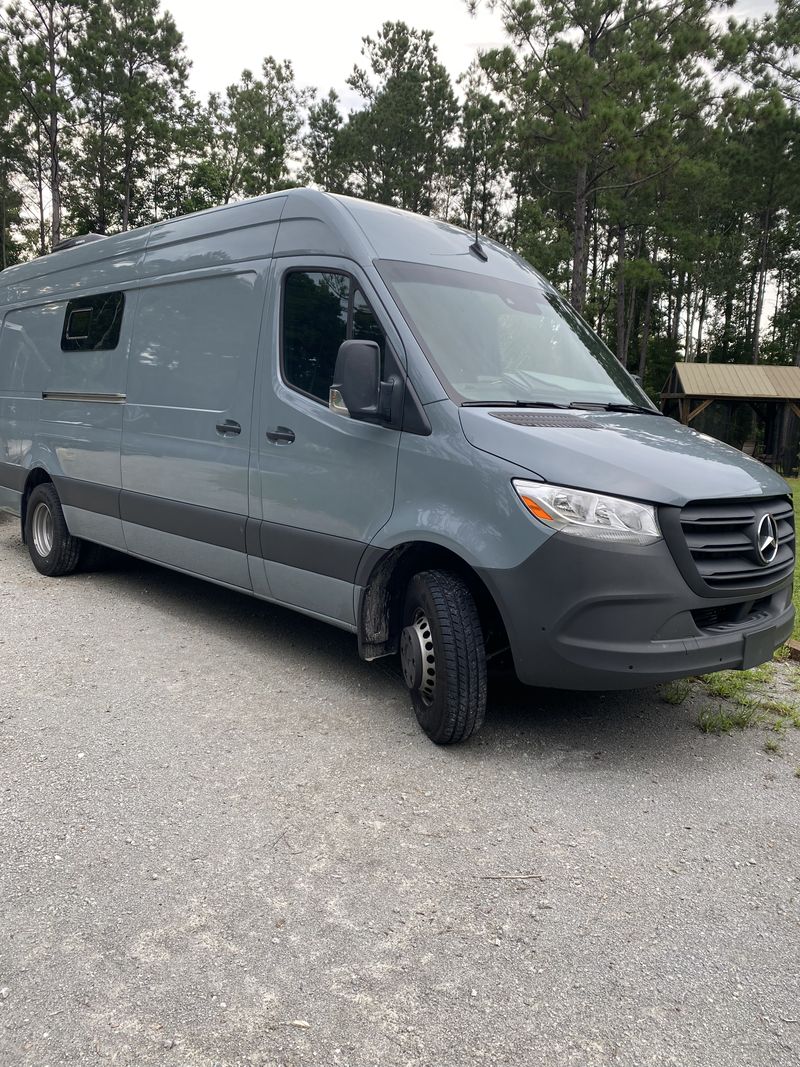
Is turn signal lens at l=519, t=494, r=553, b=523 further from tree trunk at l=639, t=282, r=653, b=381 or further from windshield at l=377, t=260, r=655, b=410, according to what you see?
tree trunk at l=639, t=282, r=653, b=381

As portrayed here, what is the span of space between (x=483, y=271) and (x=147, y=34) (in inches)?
1236

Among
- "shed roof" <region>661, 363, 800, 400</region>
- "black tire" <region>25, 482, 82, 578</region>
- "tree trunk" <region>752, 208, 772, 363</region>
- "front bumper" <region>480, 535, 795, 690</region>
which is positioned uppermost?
"tree trunk" <region>752, 208, 772, 363</region>

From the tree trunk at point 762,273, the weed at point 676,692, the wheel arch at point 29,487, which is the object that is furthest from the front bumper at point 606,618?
the tree trunk at point 762,273

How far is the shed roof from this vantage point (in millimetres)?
25766

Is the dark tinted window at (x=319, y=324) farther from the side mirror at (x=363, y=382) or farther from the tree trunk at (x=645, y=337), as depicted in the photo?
the tree trunk at (x=645, y=337)

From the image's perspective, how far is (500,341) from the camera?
435cm

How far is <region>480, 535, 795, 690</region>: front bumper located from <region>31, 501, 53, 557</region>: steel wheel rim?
4.87m

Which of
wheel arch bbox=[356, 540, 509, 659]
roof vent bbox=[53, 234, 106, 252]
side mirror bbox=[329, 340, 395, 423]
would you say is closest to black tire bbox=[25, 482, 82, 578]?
roof vent bbox=[53, 234, 106, 252]

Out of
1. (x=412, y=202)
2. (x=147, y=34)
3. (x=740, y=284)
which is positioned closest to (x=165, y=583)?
(x=147, y=34)

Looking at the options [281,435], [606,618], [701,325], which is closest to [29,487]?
[281,435]

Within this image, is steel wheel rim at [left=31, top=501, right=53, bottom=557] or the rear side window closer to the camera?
the rear side window

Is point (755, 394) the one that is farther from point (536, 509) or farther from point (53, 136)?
point (536, 509)

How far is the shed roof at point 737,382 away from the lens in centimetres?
2577

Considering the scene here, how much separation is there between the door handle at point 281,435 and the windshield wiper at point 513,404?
1.15 m
